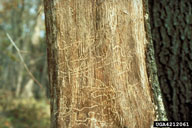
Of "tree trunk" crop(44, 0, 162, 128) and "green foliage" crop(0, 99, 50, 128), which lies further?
"green foliage" crop(0, 99, 50, 128)

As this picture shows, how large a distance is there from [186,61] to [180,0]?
1.96 feet

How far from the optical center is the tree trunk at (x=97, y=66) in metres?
1.57

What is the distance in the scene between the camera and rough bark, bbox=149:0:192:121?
2.42 metres

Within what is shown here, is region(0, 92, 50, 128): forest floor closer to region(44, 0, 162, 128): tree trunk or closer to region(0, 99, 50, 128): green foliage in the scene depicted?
region(0, 99, 50, 128): green foliage

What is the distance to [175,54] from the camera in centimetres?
245

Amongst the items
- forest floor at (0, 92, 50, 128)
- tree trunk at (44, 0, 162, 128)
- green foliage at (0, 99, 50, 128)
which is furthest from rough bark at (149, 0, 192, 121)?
green foliage at (0, 99, 50, 128)

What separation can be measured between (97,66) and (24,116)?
679cm

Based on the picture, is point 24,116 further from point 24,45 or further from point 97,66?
point 97,66

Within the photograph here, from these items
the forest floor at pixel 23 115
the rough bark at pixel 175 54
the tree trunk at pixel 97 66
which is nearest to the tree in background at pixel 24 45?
the forest floor at pixel 23 115

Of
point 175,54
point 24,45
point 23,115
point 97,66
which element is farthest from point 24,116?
point 97,66

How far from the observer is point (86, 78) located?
158 centimetres

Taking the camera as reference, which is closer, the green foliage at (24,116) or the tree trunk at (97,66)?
the tree trunk at (97,66)

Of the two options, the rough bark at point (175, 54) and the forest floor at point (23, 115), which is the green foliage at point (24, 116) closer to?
the forest floor at point (23, 115)

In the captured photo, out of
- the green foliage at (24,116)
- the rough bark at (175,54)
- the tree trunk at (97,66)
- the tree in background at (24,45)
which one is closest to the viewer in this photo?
the tree trunk at (97,66)
